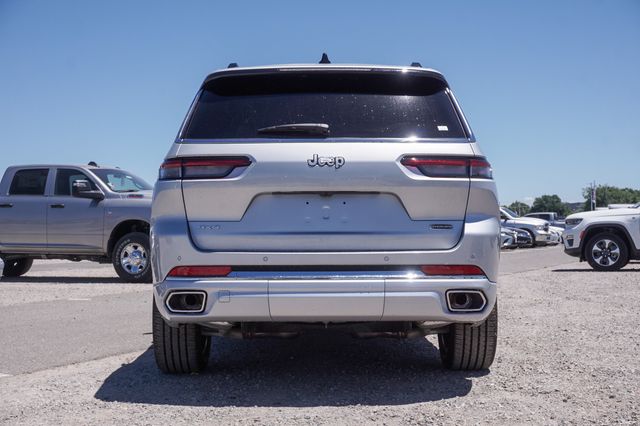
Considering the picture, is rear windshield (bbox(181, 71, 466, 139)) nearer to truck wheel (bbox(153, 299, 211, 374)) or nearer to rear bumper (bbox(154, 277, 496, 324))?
rear bumper (bbox(154, 277, 496, 324))

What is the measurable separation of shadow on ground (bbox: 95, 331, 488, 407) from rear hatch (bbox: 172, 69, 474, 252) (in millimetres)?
893

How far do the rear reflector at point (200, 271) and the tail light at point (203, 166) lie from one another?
20.5 inches

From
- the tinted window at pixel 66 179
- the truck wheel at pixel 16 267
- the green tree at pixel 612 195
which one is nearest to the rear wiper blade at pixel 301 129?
the tinted window at pixel 66 179

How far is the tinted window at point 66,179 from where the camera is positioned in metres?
12.8

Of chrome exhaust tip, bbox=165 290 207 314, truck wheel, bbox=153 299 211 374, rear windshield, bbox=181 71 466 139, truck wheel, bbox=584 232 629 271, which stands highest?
rear windshield, bbox=181 71 466 139

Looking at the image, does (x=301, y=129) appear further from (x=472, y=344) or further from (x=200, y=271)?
(x=472, y=344)

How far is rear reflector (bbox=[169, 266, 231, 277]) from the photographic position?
13.3ft

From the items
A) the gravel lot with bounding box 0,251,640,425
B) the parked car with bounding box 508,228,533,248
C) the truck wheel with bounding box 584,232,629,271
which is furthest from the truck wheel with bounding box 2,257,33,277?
the parked car with bounding box 508,228,533,248

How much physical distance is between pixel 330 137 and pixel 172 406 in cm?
177

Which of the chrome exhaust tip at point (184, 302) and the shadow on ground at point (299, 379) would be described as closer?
the chrome exhaust tip at point (184, 302)

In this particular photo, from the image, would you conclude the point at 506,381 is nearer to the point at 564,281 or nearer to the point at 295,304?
the point at 295,304

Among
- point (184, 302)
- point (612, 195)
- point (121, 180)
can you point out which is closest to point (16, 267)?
point (121, 180)

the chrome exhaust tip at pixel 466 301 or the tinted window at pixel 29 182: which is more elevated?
the tinted window at pixel 29 182

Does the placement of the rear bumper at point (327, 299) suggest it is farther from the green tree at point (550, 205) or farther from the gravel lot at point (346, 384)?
the green tree at point (550, 205)
